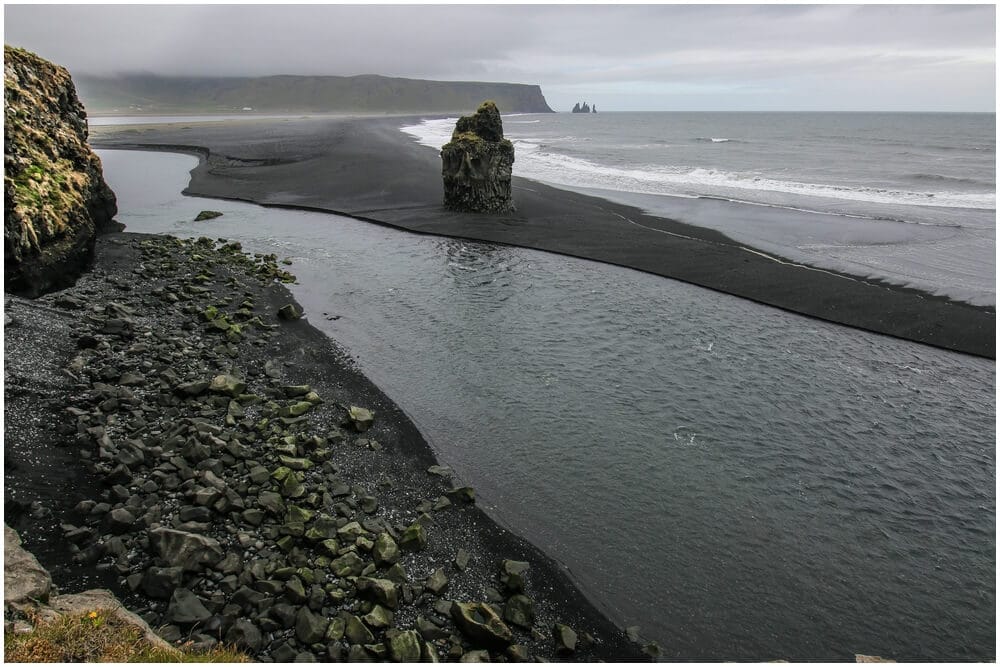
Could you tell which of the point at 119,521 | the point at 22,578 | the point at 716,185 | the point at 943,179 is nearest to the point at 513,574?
the point at 119,521

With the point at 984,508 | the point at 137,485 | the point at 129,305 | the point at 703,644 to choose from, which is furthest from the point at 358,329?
the point at 984,508

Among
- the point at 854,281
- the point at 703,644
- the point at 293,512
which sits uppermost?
the point at 854,281

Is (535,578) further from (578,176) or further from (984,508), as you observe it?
(578,176)

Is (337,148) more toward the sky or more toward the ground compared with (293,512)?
more toward the sky

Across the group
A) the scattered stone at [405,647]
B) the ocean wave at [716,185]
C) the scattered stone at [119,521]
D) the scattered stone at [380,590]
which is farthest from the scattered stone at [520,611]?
the ocean wave at [716,185]

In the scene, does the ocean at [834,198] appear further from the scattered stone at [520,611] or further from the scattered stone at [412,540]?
the scattered stone at [412,540]

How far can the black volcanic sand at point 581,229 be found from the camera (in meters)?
21.9

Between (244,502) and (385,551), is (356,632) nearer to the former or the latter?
(385,551)

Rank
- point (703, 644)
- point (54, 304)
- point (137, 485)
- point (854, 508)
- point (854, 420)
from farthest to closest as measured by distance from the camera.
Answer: point (54, 304) < point (854, 420) < point (854, 508) < point (137, 485) < point (703, 644)

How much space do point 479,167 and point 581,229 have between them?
8648mm

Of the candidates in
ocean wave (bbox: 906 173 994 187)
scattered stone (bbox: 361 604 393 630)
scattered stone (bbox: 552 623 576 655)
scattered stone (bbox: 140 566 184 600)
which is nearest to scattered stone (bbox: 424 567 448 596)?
scattered stone (bbox: 361 604 393 630)

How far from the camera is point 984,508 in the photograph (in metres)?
12.3

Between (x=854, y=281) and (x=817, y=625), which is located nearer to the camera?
(x=817, y=625)

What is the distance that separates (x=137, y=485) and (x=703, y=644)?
33.8ft
